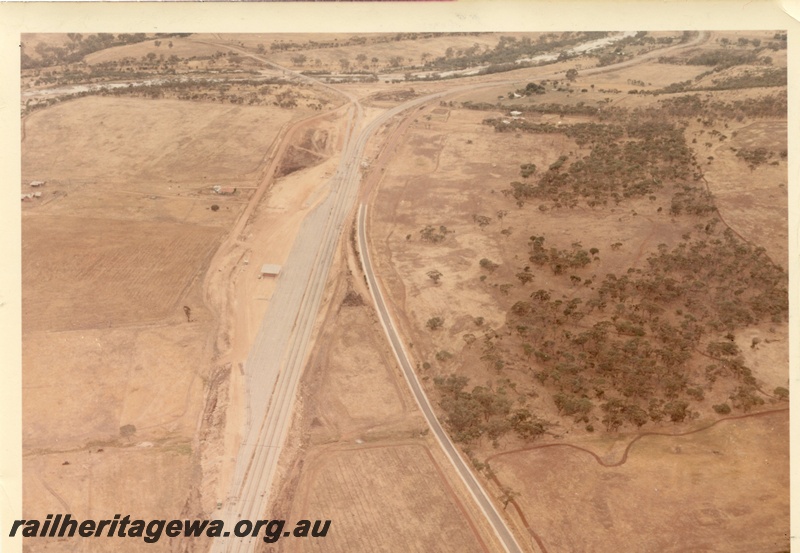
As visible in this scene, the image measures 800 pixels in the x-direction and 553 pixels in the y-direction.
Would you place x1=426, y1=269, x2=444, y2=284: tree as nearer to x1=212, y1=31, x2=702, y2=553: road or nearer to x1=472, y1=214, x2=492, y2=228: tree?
x1=212, y1=31, x2=702, y2=553: road

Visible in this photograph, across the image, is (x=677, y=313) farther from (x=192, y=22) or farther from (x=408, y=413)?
(x=192, y=22)

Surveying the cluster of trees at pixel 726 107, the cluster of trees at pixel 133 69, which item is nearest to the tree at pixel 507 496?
the cluster of trees at pixel 726 107

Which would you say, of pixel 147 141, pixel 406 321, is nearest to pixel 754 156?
pixel 406 321

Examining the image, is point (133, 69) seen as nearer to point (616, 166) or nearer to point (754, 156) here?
point (616, 166)

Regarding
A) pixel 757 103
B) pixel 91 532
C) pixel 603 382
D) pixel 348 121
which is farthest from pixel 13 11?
pixel 757 103

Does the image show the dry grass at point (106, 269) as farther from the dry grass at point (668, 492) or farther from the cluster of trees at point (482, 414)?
the dry grass at point (668, 492)
